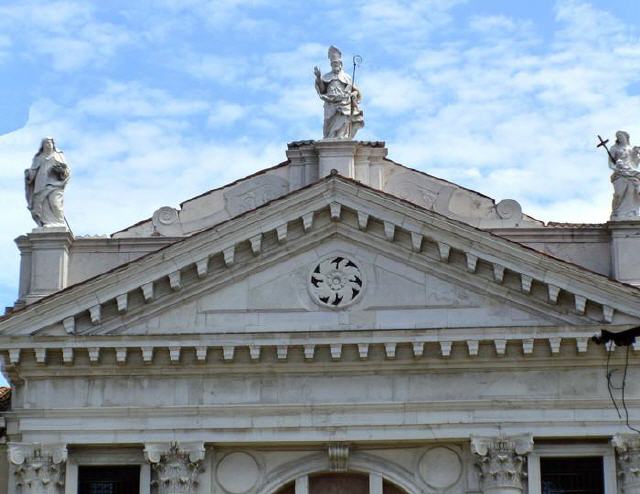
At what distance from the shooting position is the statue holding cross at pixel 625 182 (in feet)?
93.1

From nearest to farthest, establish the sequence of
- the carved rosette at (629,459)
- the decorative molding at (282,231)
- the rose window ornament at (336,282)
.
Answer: the carved rosette at (629,459)
the decorative molding at (282,231)
the rose window ornament at (336,282)

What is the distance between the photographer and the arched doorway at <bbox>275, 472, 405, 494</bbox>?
2750 cm

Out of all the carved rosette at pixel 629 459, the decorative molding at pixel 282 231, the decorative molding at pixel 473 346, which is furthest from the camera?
the decorative molding at pixel 282 231

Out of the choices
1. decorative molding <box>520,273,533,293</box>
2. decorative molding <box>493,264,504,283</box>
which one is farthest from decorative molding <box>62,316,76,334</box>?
decorative molding <box>520,273,533,293</box>

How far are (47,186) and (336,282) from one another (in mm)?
5563

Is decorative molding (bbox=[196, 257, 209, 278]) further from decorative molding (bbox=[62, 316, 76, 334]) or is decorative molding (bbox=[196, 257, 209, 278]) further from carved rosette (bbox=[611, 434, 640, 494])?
carved rosette (bbox=[611, 434, 640, 494])

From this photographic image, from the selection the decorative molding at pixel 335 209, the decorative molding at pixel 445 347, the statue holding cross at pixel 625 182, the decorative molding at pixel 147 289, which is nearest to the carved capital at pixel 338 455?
the decorative molding at pixel 445 347

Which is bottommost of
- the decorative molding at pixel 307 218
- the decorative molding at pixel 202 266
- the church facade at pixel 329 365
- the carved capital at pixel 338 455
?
the carved capital at pixel 338 455

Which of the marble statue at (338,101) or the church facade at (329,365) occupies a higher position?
the marble statue at (338,101)

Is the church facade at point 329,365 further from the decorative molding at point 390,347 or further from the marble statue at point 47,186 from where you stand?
the marble statue at point 47,186

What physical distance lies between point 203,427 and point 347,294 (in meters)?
3.34

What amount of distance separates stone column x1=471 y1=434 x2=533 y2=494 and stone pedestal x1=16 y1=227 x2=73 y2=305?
7873 mm

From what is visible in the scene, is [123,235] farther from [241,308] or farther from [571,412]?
[571,412]

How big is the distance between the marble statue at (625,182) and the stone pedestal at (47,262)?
383 inches
